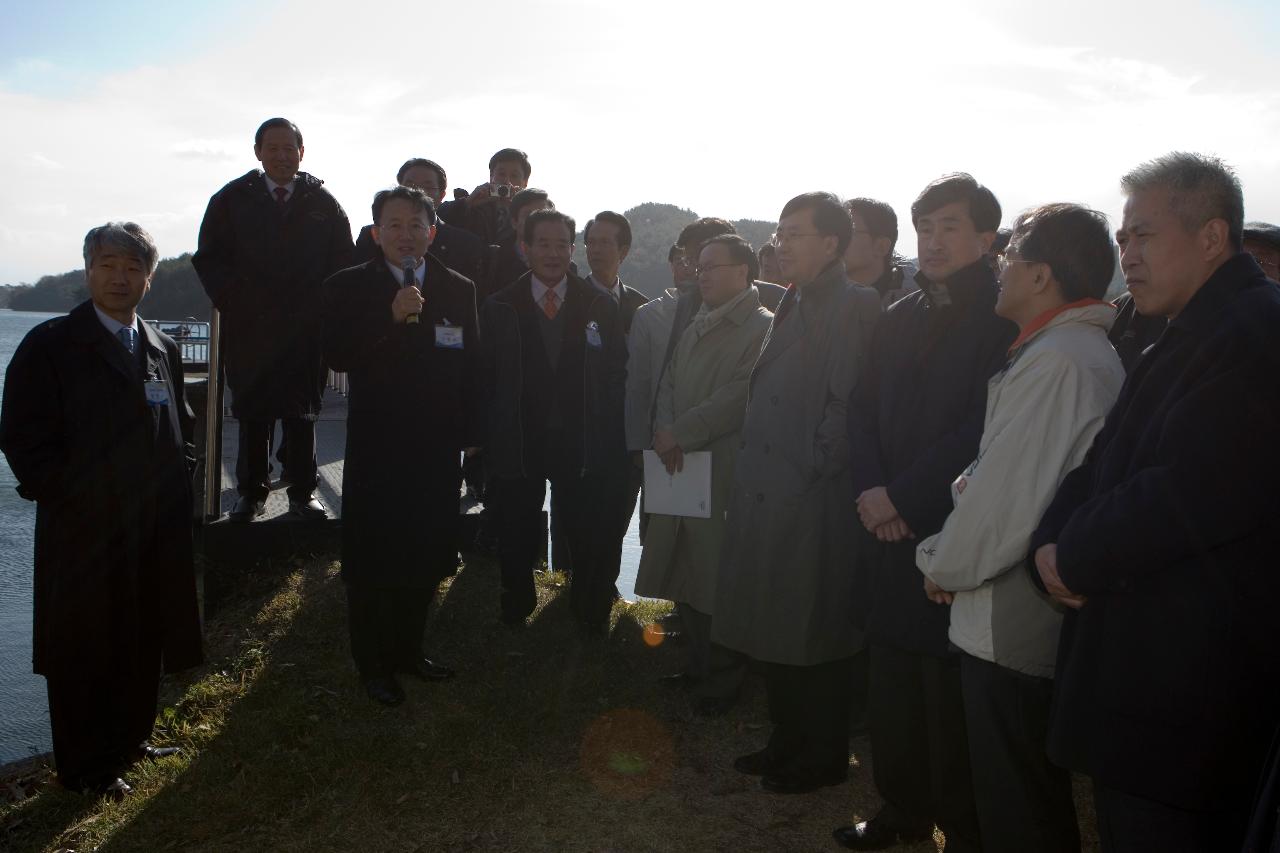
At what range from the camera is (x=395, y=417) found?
3918 mm

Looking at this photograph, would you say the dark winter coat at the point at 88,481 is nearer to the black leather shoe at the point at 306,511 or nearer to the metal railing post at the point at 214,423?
the metal railing post at the point at 214,423

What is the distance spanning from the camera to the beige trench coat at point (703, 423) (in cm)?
400

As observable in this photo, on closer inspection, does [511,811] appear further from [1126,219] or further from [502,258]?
[502,258]

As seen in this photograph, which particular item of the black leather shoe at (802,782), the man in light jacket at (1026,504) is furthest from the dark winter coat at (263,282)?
the man in light jacket at (1026,504)

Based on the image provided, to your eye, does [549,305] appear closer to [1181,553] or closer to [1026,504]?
[1026,504]

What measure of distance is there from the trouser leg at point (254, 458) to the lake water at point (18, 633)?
1133 mm

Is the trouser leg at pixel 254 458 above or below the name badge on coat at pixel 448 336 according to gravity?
below

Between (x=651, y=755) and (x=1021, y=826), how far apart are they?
1798 millimetres

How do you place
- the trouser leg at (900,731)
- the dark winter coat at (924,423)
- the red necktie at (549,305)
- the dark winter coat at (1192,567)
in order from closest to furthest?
the dark winter coat at (1192,567), the dark winter coat at (924,423), the trouser leg at (900,731), the red necktie at (549,305)

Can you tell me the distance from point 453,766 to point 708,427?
172 centimetres

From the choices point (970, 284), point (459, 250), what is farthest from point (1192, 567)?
point (459, 250)

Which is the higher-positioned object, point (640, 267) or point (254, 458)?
point (640, 267)

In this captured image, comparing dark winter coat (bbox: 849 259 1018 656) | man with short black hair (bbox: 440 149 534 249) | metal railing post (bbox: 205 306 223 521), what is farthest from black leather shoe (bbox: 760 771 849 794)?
man with short black hair (bbox: 440 149 534 249)

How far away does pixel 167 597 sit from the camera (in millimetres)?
3658
